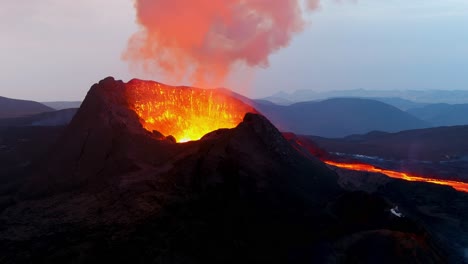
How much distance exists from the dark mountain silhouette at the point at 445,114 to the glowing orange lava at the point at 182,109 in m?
127

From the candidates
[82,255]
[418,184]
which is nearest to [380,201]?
[418,184]

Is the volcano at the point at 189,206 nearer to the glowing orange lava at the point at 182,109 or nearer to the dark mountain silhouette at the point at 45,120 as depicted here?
the glowing orange lava at the point at 182,109

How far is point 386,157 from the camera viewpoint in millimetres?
53156

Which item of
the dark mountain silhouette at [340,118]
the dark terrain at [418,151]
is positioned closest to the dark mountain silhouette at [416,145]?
the dark terrain at [418,151]

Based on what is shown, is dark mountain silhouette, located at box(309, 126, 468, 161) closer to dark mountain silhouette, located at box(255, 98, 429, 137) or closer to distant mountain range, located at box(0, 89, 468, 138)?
distant mountain range, located at box(0, 89, 468, 138)

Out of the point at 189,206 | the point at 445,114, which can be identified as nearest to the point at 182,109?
the point at 189,206

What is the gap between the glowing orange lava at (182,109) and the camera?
20.7 metres

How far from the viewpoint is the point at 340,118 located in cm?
12788

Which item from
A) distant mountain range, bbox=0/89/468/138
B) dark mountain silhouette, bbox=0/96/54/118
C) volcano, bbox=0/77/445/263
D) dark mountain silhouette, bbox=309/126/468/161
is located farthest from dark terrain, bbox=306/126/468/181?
dark mountain silhouette, bbox=0/96/54/118

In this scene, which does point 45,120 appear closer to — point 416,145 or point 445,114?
point 416,145

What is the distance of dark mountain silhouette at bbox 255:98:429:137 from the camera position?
118250mm

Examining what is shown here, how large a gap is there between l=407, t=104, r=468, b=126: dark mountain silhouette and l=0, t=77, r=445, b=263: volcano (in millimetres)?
133487

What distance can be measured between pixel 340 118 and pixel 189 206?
118821 millimetres

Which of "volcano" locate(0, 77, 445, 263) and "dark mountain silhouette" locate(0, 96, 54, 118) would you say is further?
"dark mountain silhouette" locate(0, 96, 54, 118)
